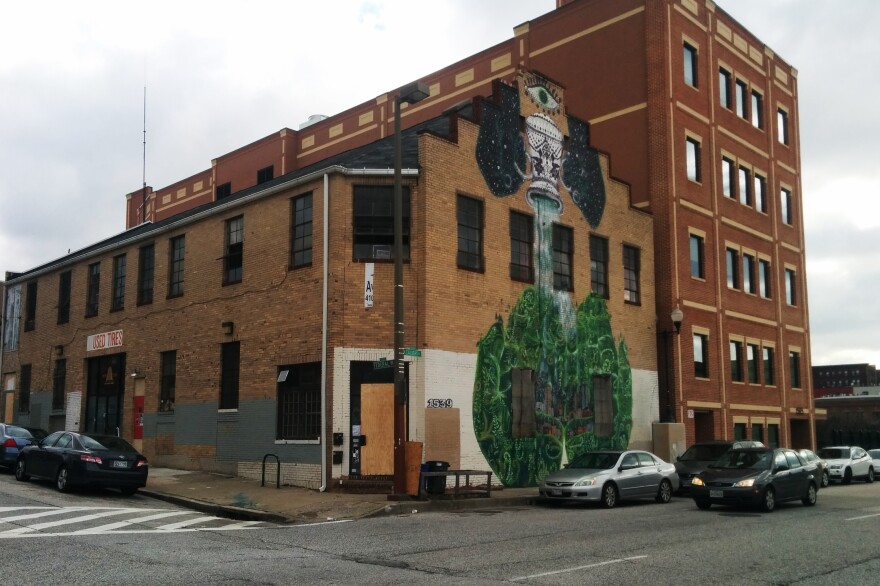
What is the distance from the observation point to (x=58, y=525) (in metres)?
13.4

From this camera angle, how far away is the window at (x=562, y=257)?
26094 millimetres

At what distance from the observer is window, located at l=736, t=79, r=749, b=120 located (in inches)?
1433

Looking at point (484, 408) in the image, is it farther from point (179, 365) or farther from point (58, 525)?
point (58, 525)

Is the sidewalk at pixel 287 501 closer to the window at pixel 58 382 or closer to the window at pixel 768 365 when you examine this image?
the window at pixel 58 382

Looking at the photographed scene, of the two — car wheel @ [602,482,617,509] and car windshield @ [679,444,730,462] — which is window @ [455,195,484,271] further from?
car windshield @ [679,444,730,462]

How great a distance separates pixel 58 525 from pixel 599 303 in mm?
18383

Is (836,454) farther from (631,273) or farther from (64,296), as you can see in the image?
(64,296)

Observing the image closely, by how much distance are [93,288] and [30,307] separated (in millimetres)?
5615

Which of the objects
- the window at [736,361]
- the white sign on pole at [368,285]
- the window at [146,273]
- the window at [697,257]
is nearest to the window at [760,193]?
the window at [697,257]

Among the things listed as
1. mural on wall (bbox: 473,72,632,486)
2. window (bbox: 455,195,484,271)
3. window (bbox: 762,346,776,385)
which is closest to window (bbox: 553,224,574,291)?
mural on wall (bbox: 473,72,632,486)

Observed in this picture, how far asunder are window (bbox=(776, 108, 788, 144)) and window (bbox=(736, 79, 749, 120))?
339cm

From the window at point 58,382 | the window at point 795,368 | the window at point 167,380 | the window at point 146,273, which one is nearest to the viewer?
the window at point 167,380

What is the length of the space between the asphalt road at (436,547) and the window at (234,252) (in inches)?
327

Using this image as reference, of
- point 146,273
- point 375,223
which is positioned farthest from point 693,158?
point 146,273
